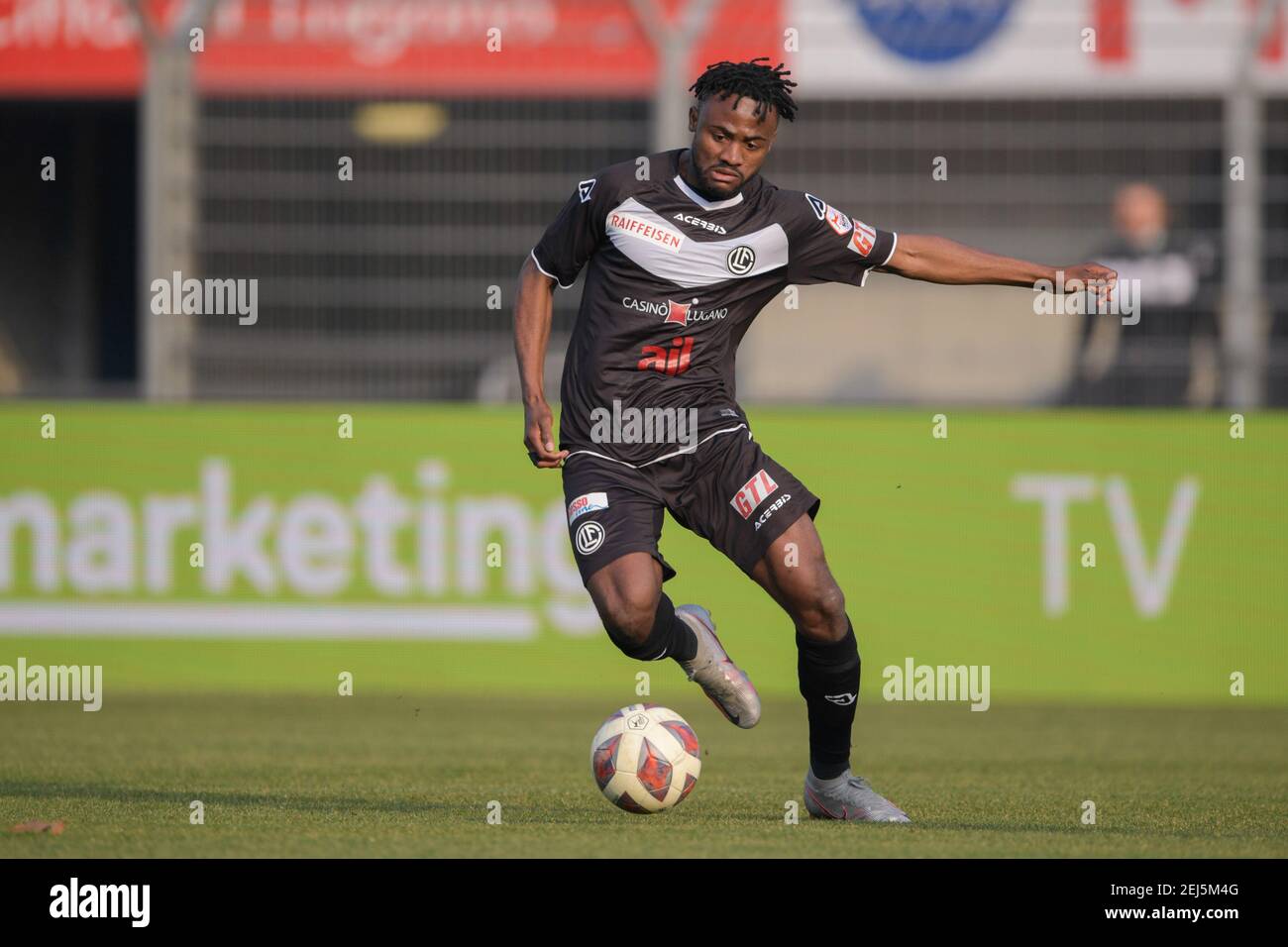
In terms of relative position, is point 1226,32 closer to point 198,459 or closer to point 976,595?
point 976,595

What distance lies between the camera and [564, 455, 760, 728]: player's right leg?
6.82 meters

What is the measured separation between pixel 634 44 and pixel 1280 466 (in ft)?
16.1

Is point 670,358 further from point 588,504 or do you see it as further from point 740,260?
point 588,504

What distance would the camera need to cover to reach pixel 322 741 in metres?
9.62

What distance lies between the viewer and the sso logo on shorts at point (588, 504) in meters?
6.96

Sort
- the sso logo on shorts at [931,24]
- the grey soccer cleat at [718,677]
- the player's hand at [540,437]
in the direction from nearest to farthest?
the player's hand at [540,437] < the grey soccer cleat at [718,677] < the sso logo on shorts at [931,24]

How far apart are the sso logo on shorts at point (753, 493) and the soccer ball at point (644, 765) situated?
2.57 ft

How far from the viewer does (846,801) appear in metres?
6.90

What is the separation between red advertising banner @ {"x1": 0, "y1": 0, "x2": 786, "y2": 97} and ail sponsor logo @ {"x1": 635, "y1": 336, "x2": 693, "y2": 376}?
622cm

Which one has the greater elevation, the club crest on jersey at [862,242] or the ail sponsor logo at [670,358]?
the club crest on jersey at [862,242]

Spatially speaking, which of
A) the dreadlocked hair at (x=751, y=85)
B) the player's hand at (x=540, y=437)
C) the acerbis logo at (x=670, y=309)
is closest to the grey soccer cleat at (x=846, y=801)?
the player's hand at (x=540, y=437)

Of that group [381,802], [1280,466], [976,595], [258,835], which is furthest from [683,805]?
[1280,466]

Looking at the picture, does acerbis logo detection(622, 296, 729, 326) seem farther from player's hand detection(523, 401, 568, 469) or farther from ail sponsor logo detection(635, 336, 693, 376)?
player's hand detection(523, 401, 568, 469)

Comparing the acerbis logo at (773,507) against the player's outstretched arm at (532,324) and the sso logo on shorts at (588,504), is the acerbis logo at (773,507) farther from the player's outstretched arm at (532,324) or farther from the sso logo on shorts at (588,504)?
the player's outstretched arm at (532,324)
